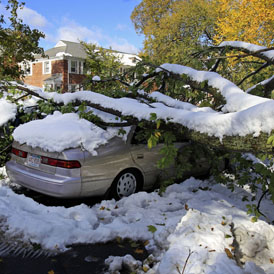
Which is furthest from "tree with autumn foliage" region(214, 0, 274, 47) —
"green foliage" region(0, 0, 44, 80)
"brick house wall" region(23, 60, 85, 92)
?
"brick house wall" region(23, 60, 85, 92)

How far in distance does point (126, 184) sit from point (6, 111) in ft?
10.9

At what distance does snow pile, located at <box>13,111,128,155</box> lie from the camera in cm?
451

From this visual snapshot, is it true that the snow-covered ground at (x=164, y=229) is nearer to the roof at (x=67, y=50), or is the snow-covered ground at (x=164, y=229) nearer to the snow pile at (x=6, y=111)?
the snow pile at (x=6, y=111)

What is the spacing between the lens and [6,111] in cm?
645

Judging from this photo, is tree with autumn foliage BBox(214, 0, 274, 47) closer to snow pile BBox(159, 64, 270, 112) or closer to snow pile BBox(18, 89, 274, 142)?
snow pile BBox(159, 64, 270, 112)

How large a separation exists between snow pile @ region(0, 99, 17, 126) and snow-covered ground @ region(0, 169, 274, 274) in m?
2.04

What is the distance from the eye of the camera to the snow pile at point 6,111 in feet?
20.7

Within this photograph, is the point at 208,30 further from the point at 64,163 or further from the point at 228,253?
the point at 228,253

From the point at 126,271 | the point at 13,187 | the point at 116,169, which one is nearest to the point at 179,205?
the point at 116,169

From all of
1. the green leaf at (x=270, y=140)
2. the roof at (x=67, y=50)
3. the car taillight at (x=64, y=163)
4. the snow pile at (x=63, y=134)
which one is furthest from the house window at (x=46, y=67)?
the green leaf at (x=270, y=140)

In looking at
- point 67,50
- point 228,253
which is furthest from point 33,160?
point 67,50

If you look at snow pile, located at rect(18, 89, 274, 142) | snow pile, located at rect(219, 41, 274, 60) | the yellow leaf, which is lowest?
the yellow leaf

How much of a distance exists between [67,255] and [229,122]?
2.30m

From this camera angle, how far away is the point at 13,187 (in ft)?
17.8
